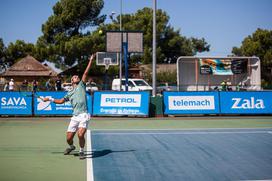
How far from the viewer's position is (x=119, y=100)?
20.5 meters

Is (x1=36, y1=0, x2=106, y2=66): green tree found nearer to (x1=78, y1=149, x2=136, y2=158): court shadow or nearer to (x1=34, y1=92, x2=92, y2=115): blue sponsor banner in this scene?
(x1=34, y1=92, x2=92, y2=115): blue sponsor banner

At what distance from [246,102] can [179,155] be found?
12755 millimetres

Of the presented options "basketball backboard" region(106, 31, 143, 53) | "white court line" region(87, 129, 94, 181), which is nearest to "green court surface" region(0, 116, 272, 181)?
"white court line" region(87, 129, 94, 181)

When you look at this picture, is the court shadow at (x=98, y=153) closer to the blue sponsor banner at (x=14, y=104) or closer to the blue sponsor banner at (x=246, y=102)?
the blue sponsor banner at (x=14, y=104)

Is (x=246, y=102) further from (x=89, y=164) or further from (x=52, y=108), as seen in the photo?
(x=89, y=164)

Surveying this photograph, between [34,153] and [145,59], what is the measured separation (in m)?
50.6

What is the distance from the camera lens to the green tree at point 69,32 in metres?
48.9

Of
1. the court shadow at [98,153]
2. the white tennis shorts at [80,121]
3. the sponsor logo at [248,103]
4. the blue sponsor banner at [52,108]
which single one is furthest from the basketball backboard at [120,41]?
the white tennis shorts at [80,121]

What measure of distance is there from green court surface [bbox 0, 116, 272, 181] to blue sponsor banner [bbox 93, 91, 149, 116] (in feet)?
2.28

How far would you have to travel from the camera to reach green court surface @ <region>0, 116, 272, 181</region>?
7.83 meters

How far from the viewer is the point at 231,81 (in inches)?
1335

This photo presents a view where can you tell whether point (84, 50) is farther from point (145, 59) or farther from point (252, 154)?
point (252, 154)

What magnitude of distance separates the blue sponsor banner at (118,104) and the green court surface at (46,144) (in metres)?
0.69

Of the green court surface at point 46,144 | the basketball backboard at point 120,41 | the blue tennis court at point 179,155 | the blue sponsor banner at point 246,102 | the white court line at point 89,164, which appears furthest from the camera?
the basketball backboard at point 120,41
